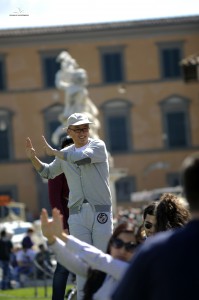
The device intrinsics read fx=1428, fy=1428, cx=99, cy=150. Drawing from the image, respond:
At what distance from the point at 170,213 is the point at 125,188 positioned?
2333 inches

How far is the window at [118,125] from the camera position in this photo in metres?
68.8

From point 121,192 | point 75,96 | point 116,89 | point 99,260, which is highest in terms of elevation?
point 116,89

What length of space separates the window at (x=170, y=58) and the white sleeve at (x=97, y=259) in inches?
2496

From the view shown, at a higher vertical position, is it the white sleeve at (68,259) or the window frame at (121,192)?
the white sleeve at (68,259)

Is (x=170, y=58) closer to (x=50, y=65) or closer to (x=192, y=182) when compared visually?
(x=50, y=65)

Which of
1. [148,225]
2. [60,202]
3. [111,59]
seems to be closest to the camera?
[148,225]

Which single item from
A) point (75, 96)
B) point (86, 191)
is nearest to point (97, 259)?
point (86, 191)

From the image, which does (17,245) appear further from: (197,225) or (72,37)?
(72,37)

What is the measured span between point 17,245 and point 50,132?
35357mm

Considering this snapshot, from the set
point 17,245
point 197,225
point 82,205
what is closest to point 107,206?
point 82,205

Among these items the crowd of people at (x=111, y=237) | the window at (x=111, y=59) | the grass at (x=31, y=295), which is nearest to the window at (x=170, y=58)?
the window at (x=111, y=59)

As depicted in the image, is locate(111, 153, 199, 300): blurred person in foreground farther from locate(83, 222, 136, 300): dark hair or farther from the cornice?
the cornice

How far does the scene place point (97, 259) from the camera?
6.15 meters

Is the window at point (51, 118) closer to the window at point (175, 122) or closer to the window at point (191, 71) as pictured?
the window at point (175, 122)
